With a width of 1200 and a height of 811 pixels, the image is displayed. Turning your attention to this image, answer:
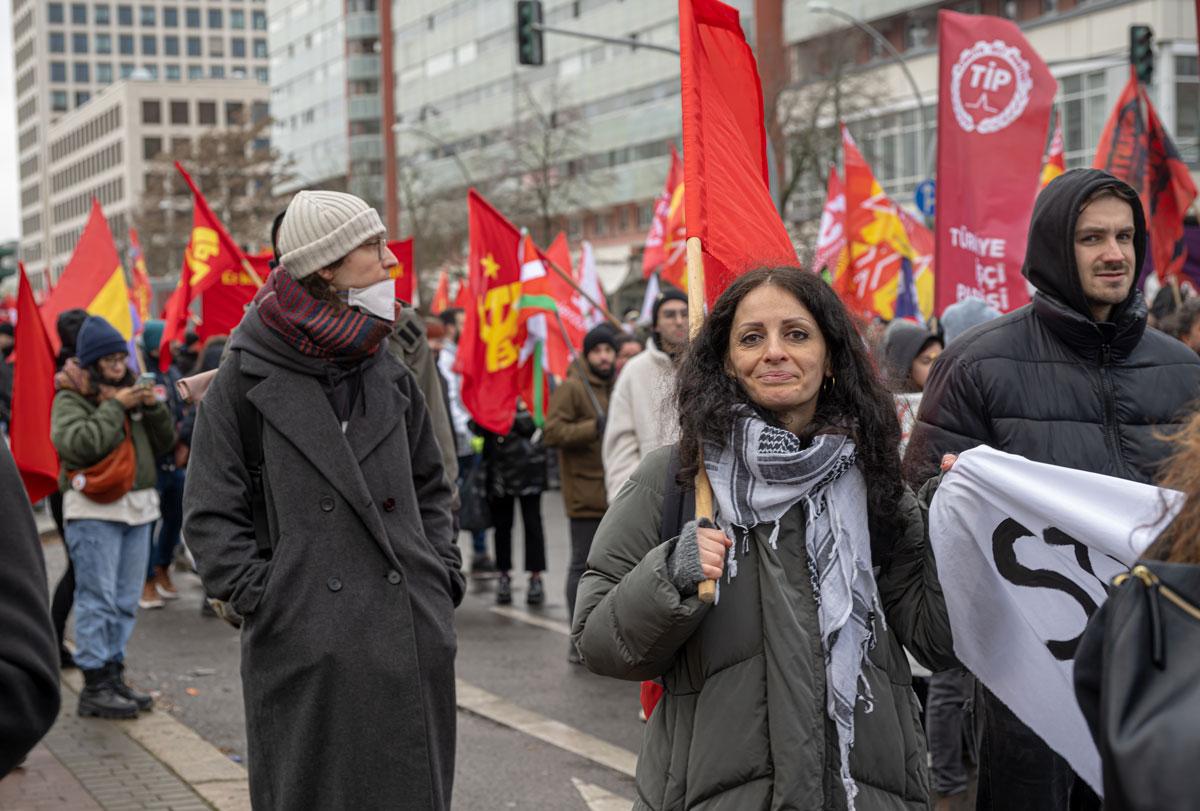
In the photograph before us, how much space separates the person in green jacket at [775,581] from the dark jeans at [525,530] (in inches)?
307

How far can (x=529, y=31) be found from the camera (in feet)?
77.6

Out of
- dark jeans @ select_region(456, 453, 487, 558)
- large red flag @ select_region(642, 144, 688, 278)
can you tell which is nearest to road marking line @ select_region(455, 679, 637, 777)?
dark jeans @ select_region(456, 453, 487, 558)

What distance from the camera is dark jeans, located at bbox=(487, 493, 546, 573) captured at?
1117 cm

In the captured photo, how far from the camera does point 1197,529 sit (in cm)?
205

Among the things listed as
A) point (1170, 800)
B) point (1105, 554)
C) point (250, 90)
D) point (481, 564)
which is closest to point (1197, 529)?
point (1170, 800)

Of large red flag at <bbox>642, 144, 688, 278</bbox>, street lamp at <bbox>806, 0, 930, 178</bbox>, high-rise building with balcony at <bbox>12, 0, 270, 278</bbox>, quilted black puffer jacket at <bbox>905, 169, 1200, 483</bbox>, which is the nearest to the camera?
quilted black puffer jacket at <bbox>905, 169, 1200, 483</bbox>

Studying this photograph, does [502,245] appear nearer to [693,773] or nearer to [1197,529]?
[693,773]

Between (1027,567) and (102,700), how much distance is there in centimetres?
548

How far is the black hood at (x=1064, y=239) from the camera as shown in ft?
14.1

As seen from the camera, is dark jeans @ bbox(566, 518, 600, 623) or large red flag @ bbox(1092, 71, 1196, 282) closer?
dark jeans @ bbox(566, 518, 600, 623)

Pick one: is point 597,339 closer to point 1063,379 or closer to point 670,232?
point 670,232

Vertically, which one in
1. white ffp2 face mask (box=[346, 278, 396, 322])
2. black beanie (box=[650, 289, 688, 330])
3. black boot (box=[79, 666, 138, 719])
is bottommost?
black boot (box=[79, 666, 138, 719])

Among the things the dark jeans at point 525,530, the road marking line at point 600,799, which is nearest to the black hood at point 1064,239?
the road marking line at point 600,799

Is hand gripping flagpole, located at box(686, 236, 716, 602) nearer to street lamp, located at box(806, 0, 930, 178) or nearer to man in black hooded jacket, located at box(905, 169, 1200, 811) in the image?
man in black hooded jacket, located at box(905, 169, 1200, 811)
